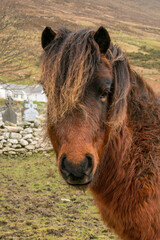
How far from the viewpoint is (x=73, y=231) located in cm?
460

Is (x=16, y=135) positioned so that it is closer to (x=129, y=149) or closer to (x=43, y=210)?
(x=43, y=210)

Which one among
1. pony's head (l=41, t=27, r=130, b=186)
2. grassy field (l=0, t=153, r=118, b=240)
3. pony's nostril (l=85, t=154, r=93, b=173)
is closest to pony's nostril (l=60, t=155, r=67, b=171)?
pony's head (l=41, t=27, r=130, b=186)

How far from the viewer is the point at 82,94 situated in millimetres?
1932

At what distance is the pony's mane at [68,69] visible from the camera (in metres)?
1.92

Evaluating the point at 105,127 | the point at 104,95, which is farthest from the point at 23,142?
the point at 104,95

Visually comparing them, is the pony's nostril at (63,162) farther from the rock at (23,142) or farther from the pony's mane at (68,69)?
the rock at (23,142)

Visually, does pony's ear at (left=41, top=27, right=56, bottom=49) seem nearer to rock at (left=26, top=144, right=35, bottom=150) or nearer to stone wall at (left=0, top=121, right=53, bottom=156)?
stone wall at (left=0, top=121, right=53, bottom=156)

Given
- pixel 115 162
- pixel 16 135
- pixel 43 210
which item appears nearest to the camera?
pixel 115 162

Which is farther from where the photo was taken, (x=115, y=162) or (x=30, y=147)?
(x=30, y=147)

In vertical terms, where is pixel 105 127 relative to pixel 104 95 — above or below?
below

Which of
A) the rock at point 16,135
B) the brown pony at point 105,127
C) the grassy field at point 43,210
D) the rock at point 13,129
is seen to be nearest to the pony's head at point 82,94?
the brown pony at point 105,127

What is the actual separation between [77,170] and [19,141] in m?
9.57

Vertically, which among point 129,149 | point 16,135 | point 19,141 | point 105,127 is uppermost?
point 105,127

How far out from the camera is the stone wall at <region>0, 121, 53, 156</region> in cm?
1063
